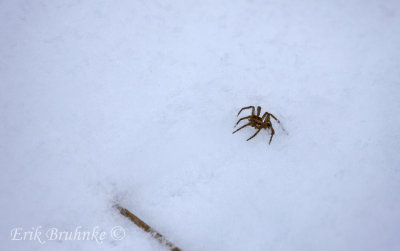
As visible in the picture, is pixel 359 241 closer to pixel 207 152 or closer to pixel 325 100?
pixel 325 100

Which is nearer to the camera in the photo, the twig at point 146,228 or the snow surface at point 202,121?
the twig at point 146,228

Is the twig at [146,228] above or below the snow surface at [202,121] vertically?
below

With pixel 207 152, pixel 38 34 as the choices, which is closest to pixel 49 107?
pixel 38 34

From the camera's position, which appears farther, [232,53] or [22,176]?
[232,53]

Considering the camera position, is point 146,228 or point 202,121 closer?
point 146,228

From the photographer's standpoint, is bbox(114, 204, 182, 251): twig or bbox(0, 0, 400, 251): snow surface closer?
bbox(114, 204, 182, 251): twig

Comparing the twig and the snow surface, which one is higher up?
the snow surface

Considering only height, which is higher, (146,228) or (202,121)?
(202,121)

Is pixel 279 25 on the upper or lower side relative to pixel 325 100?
upper
